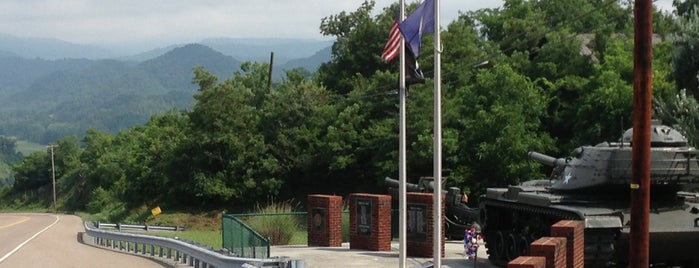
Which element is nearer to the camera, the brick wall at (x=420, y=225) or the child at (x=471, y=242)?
the child at (x=471, y=242)

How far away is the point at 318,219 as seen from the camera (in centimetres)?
2502

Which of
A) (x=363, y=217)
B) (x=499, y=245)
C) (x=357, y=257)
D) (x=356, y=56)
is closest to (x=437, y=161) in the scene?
(x=499, y=245)

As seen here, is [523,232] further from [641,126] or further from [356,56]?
[356,56]

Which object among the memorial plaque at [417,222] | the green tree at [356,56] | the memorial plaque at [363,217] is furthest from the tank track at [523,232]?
the green tree at [356,56]

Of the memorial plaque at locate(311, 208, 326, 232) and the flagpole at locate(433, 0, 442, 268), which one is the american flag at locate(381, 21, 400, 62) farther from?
the memorial plaque at locate(311, 208, 326, 232)

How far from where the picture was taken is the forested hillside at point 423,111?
40.3 meters

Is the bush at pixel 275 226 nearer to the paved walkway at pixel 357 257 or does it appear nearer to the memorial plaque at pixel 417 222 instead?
the paved walkway at pixel 357 257

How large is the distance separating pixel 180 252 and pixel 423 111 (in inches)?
918

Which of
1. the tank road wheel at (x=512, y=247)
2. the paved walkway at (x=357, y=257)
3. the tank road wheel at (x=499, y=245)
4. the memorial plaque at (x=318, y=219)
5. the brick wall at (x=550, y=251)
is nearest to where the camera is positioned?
the brick wall at (x=550, y=251)

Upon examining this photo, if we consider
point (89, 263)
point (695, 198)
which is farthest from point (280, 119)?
point (695, 198)

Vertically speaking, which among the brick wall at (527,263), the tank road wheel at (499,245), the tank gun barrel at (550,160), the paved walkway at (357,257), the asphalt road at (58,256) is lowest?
the asphalt road at (58,256)

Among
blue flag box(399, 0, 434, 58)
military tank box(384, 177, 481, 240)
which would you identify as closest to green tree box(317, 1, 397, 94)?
military tank box(384, 177, 481, 240)

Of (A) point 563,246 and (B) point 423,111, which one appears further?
(B) point 423,111

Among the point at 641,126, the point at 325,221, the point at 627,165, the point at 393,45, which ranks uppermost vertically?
the point at 393,45
